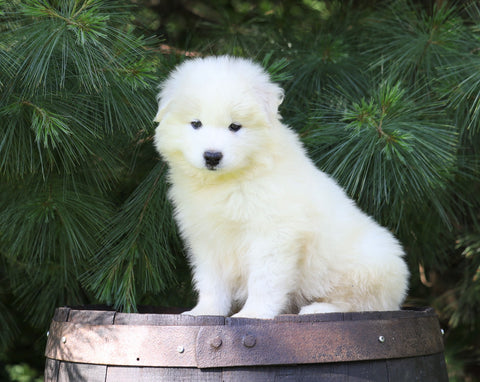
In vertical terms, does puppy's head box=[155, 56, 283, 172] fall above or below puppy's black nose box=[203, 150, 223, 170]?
above

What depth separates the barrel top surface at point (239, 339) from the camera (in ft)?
6.75

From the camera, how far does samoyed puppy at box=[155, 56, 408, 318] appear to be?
94.7 inches

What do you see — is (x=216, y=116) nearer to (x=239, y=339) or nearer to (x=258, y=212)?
(x=258, y=212)

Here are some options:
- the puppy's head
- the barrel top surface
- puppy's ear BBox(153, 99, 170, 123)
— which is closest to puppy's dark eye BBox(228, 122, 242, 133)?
the puppy's head

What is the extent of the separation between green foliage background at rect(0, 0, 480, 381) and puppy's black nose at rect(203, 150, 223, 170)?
20.8 inches

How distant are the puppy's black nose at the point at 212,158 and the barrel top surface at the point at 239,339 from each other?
59 cm

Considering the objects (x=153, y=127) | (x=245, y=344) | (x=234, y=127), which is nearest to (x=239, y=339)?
(x=245, y=344)

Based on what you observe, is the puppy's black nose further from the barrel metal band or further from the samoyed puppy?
the barrel metal band

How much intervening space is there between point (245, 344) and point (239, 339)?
0.03 metres

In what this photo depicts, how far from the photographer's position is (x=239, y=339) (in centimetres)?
206

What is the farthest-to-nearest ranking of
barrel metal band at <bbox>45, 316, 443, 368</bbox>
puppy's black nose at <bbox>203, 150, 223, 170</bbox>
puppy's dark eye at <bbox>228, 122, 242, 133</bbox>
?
puppy's dark eye at <bbox>228, 122, 242, 133</bbox> < puppy's black nose at <bbox>203, 150, 223, 170</bbox> < barrel metal band at <bbox>45, 316, 443, 368</bbox>

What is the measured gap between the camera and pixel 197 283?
273cm

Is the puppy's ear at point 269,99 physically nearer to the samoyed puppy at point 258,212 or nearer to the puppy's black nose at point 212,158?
the samoyed puppy at point 258,212

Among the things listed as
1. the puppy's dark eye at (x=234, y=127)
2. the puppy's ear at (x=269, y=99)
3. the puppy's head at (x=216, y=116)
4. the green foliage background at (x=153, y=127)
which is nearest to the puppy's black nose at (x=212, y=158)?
the puppy's head at (x=216, y=116)
